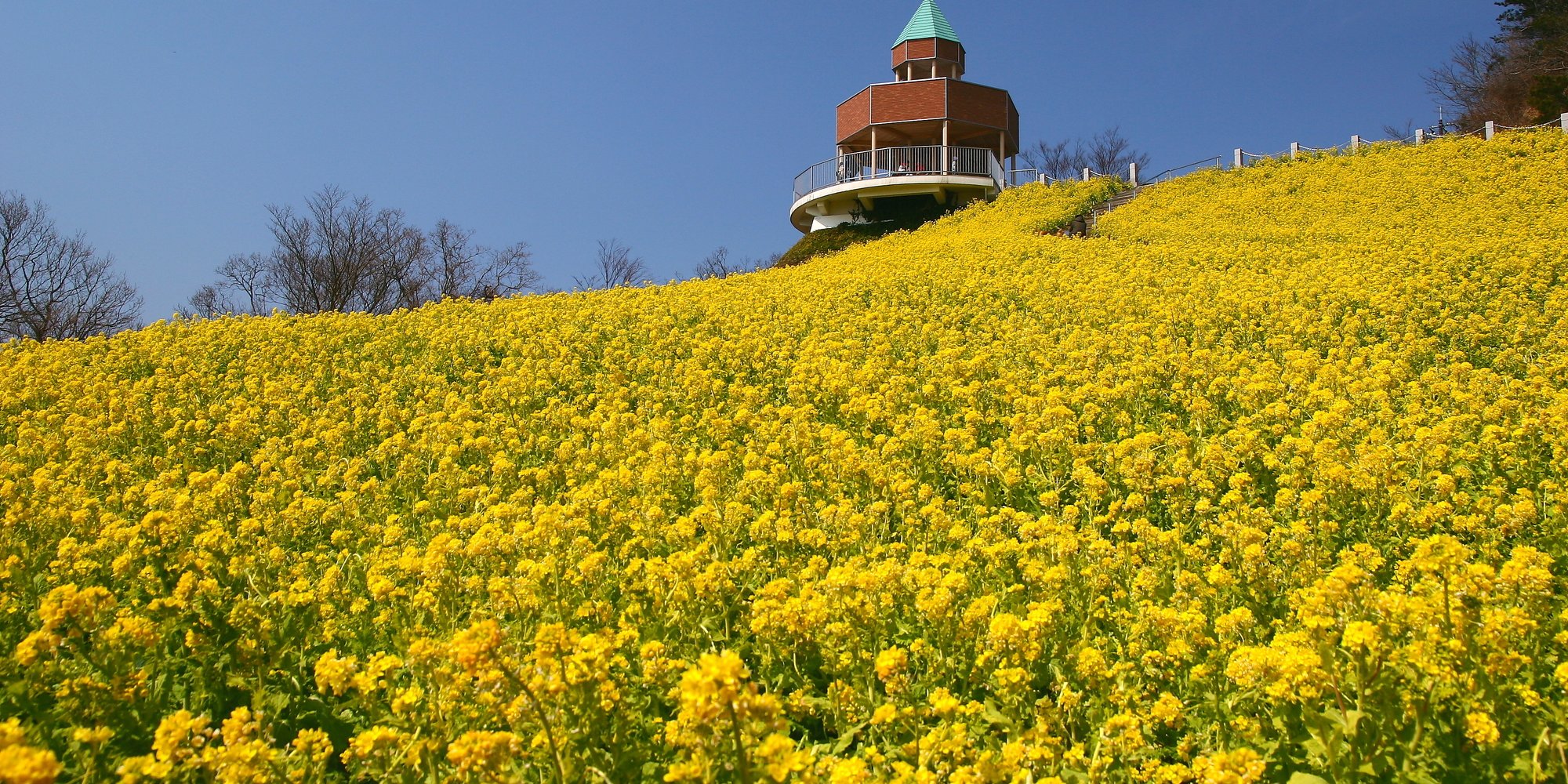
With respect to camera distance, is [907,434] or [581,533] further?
[907,434]

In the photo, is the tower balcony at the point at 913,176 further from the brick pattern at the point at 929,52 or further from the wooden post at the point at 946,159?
the brick pattern at the point at 929,52

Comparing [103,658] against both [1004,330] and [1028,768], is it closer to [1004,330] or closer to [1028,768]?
[1028,768]

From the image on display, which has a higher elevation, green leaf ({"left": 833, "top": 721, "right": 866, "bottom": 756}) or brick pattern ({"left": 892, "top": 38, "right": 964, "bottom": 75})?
brick pattern ({"left": 892, "top": 38, "right": 964, "bottom": 75})

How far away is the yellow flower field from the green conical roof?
38005 mm

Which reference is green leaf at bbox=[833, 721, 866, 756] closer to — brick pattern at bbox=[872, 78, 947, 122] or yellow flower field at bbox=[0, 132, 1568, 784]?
yellow flower field at bbox=[0, 132, 1568, 784]

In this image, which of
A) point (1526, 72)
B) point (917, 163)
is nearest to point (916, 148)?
point (917, 163)

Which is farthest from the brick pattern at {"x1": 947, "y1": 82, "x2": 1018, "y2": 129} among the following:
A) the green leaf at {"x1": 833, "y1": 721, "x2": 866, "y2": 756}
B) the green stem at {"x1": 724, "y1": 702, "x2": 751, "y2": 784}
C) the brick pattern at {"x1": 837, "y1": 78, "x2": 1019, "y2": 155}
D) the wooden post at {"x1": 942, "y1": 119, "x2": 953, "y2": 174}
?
the green stem at {"x1": 724, "y1": 702, "x2": 751, "y2": 784}

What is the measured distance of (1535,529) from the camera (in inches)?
201

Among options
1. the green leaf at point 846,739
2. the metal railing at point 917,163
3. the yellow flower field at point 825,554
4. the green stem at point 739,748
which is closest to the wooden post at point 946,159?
the metal railing at point 917,163

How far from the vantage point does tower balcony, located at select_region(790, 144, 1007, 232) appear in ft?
129

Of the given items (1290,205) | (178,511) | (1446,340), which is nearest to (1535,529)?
(1446,340)

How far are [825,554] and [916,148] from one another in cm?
3725

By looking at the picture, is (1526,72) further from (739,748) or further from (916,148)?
(739,748)

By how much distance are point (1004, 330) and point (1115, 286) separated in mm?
3805
